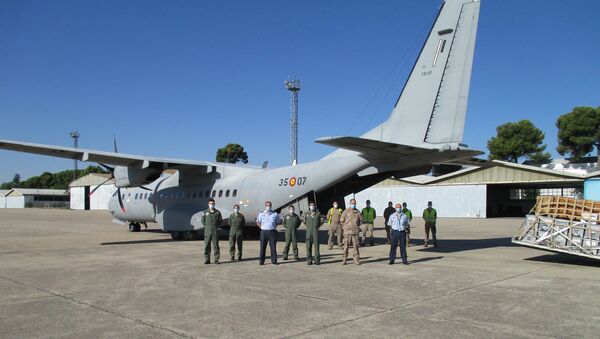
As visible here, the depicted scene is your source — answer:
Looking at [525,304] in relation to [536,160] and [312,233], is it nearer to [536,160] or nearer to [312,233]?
[312,233]

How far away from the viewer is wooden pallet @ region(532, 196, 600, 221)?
11.2 meters

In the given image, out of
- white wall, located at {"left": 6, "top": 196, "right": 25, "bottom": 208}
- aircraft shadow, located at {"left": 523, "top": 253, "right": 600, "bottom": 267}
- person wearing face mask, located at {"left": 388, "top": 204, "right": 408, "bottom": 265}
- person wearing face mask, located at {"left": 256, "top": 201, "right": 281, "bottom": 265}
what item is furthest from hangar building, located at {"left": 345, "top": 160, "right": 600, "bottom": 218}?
white wall, located at {"left": 6, "top": 196, "right": 25, "bottom": 208}

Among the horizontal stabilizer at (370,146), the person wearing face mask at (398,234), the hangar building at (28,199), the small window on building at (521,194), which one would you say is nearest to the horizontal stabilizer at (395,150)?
the horizontal stabilizer at (370,146)

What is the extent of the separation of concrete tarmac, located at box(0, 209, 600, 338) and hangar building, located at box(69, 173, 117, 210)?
61.7 metres

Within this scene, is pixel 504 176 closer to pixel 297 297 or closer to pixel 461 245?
pixel 461 245

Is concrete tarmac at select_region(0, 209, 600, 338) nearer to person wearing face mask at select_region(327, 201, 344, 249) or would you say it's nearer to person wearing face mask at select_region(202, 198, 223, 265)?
person wearing face mask at select_region(202, 198, 223, 265)

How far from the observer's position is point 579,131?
56344 mm

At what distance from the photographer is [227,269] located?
11102 millimetres

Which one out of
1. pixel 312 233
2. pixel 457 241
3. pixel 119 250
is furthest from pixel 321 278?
pixel 457 241

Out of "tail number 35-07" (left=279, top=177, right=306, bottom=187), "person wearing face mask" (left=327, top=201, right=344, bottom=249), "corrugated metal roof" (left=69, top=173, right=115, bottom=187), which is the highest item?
"corrugated metal roof" (left=69, top=173, right=115, bottom=187)

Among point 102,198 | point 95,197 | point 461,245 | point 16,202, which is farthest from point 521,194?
point 16,202

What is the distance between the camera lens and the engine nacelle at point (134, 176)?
64.1 feet

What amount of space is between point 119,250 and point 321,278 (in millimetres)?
8289

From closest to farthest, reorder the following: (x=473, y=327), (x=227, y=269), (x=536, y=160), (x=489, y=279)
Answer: (x=473, y=327), (x=489, y=279), (x=227, y=269), (x=536, y=160)
